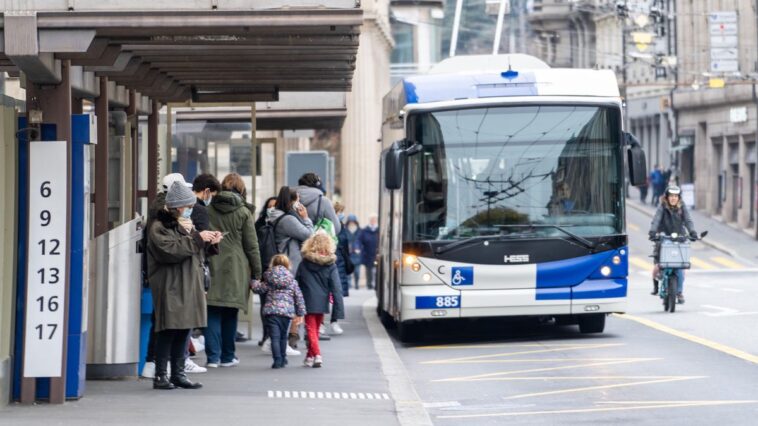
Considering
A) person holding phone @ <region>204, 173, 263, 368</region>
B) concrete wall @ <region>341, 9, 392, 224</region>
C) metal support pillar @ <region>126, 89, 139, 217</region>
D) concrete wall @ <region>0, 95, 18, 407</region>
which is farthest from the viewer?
concrete wall @ <region>341, 9, 392, 224</region>

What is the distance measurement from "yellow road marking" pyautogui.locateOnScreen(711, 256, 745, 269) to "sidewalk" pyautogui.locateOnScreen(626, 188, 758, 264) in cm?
46

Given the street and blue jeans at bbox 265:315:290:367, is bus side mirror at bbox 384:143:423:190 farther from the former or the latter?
blue jeans at bbox 265:315:290:367

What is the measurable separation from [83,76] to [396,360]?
4741 mm

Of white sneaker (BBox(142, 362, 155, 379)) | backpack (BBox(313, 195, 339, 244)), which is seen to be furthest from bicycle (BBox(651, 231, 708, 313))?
white sneaker (BBox(142, 362, 155, 379))

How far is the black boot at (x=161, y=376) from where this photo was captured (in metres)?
12.6

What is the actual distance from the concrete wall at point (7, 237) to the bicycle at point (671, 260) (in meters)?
12.8

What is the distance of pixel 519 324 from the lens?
2148 cm

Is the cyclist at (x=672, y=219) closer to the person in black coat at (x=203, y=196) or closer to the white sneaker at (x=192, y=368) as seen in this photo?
the person in black coat at (x=203, y=196)

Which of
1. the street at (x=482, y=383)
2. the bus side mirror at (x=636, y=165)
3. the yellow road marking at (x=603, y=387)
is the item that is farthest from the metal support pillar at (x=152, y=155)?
the yellow road marking at (x=603, y=387)

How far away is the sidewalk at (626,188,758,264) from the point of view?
51250 mm

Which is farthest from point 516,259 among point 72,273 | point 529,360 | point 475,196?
point 72,273

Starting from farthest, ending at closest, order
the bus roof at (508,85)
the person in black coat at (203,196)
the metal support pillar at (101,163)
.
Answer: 1. the bus roof at (508,85)
2. the metal support pillar at (101,163)
3. the person in black coat at (203,196)

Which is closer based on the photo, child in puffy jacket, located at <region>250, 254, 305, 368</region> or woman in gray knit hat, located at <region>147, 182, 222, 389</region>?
woman in gray knit hat, located at <region>147, 182, 222, 389</region>

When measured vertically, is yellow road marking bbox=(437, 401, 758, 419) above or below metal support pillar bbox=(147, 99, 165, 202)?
below
